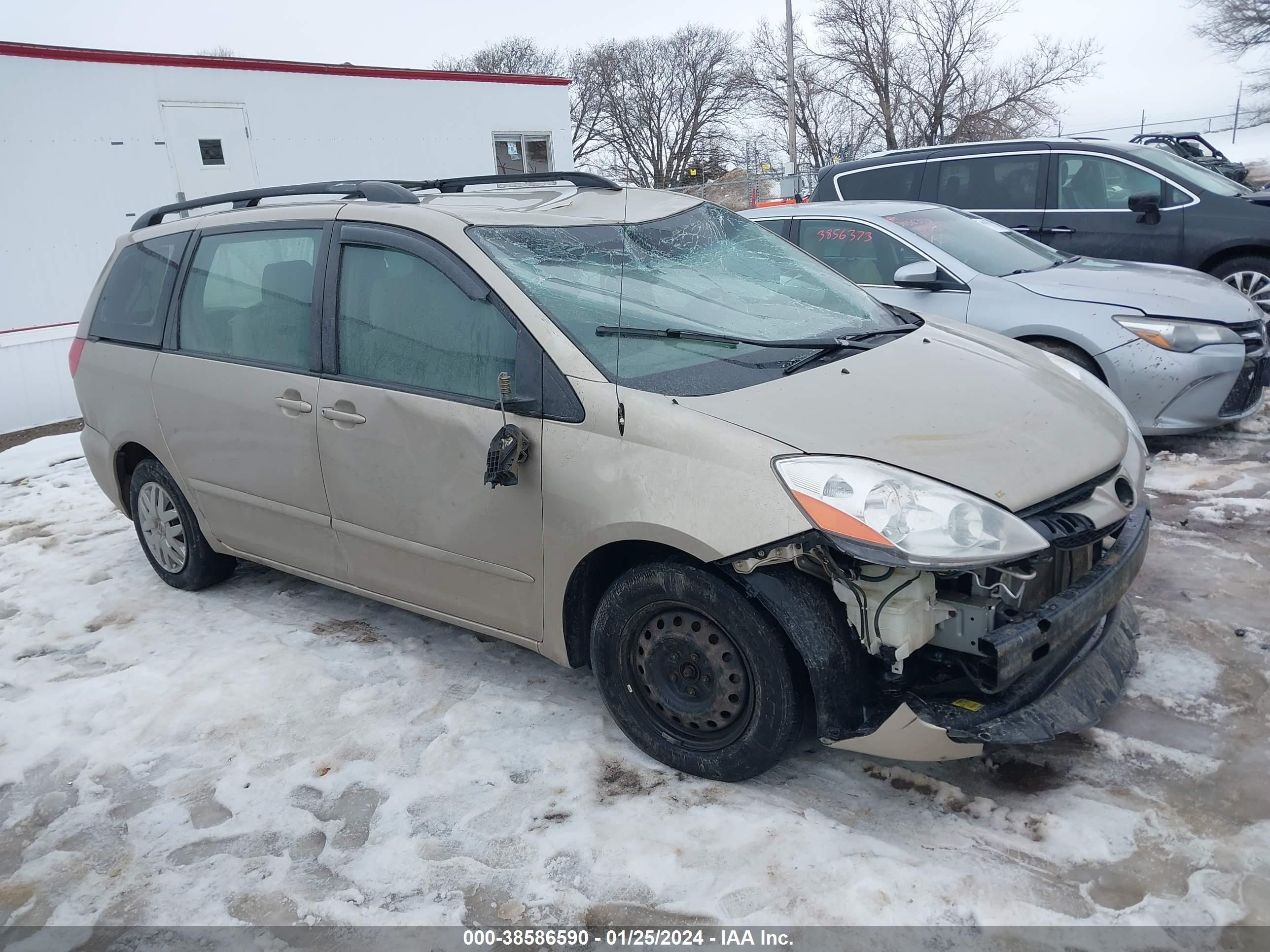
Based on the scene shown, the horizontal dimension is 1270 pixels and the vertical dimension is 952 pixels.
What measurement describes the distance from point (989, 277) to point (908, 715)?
404cm

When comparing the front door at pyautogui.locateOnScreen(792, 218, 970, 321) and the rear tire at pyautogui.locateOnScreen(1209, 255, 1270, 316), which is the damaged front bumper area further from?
the rear tire at pyautogui.locateOnScreen(1209, 255, 1270, 316)

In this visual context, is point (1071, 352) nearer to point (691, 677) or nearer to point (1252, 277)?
point (1252, 277)

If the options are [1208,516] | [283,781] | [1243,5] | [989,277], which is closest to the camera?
[283,781]

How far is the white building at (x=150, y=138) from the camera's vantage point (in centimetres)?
1232

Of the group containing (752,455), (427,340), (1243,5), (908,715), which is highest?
(1243,5)

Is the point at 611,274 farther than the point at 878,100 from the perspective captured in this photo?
No

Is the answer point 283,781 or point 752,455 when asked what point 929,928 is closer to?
point 752,455

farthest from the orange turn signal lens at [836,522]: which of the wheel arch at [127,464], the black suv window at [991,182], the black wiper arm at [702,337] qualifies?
the black suv window at [991,182]

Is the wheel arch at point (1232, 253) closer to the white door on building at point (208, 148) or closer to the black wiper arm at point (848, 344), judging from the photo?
the black wiper arm at point (848, 344)

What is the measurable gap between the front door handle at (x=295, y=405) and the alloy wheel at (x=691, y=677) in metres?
1.64

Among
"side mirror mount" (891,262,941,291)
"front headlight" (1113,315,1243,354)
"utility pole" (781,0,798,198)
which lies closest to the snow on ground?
"front headlight" (1113,315,1243,354)

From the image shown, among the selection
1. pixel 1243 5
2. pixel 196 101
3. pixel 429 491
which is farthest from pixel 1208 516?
pixel 1243 5

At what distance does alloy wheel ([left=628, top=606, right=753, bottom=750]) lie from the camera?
109 inches

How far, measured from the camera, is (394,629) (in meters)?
4.19
